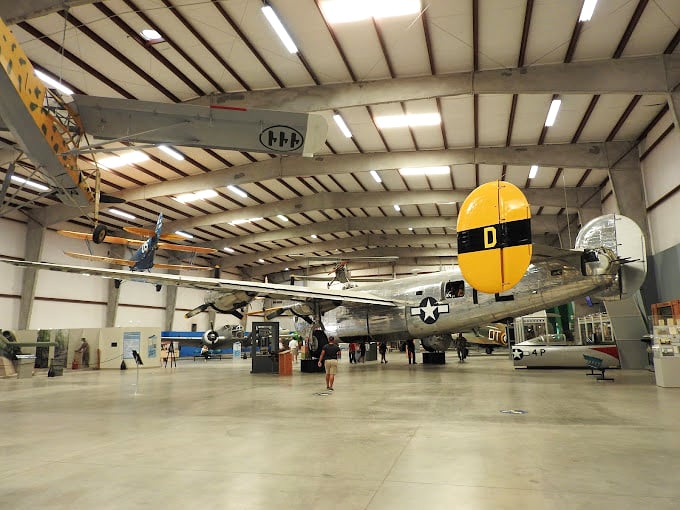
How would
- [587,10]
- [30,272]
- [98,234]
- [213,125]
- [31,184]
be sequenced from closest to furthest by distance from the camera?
[213,125] < [587,10] < [98,234] < [31,184] < [30,272]

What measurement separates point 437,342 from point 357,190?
35.3 ft

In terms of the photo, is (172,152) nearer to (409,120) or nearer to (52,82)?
(52,82)

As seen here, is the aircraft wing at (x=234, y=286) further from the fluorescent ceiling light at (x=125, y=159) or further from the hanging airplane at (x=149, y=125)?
the fluorescent ceiling light at (x=125, y=159)

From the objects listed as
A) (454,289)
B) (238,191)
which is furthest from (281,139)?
(238,191)

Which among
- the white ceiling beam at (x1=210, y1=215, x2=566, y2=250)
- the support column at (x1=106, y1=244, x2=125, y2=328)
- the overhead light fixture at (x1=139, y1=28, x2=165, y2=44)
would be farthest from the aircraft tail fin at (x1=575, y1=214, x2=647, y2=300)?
the support column at (x1=106, y1=244, x2=125, y2=328)

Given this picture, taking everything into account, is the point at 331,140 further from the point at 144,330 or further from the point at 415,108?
the point at 144,330

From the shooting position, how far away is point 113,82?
15.9m

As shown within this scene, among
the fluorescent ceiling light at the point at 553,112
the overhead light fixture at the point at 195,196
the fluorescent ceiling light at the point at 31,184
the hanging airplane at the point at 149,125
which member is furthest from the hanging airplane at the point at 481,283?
the fluorescent ceiling light at the point at 31,184

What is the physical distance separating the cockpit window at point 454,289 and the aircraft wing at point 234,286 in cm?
234

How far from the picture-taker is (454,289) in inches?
645

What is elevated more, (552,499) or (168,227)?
(168,227)

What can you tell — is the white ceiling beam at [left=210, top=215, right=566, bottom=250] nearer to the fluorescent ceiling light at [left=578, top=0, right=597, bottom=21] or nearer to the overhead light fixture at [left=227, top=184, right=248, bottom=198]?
the overhead light fixture at [left=227, top=184, right=248, bottom=198]

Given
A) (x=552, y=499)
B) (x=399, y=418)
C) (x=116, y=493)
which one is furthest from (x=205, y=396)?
(x=552, y=499)

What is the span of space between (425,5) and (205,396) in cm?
1181
